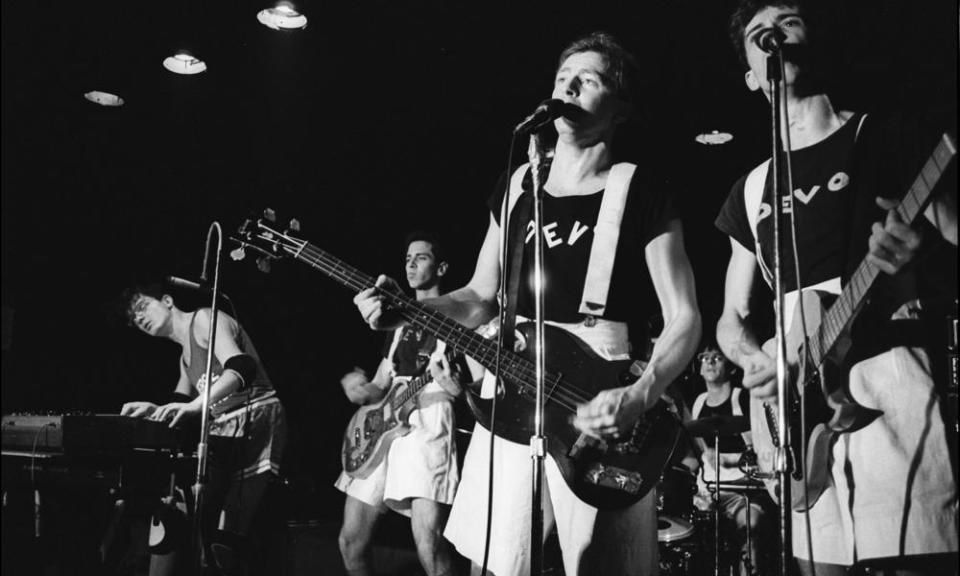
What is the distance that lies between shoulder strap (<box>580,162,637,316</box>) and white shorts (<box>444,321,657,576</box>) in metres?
0.11

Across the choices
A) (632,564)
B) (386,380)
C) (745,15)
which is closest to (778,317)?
(632,564)

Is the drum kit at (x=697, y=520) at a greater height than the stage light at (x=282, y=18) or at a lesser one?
lesser

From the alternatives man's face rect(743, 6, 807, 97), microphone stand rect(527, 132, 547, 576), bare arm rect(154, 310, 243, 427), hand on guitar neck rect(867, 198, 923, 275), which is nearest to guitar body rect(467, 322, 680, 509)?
microphone stand rect(527, 132, 547, 576)

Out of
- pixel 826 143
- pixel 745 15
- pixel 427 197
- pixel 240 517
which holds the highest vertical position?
pixel 427 197

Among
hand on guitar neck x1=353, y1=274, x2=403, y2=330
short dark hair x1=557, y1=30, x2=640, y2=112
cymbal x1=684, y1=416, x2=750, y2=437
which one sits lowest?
cymbal x1=684, y1=416, x2=750, y2=437

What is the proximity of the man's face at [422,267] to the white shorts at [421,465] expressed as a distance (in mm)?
941

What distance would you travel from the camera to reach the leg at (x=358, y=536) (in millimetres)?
5168

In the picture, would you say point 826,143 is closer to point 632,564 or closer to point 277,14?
point 632,564

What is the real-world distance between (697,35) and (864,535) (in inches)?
169

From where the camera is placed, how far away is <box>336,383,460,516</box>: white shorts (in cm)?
484

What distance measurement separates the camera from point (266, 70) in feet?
20.5

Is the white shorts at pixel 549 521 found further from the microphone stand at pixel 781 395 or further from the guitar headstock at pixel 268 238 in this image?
the guitar headstock at pixel 268 238

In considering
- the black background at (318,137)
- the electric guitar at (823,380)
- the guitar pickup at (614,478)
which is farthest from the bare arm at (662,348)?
the black background at (318,137)

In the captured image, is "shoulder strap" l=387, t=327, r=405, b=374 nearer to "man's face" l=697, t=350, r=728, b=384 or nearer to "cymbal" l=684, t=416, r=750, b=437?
"cymbal" l=684, t=416, r=750, b=437
